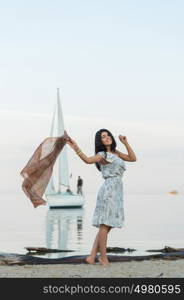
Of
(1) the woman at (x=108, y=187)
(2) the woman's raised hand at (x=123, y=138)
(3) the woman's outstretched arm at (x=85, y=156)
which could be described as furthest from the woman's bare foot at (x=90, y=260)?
(2) the woman's raised hand at (x=123, y=138)

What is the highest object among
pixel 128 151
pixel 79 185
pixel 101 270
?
pixel 79 185

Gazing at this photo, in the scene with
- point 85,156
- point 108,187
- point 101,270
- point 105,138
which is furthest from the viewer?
Result: point 105,138

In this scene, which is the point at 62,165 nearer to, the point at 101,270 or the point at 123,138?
the point at 123,138

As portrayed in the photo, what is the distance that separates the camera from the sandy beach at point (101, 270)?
10.8m

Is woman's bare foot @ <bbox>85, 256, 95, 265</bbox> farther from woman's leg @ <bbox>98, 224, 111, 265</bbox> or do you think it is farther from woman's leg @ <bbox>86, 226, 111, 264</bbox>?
woman's leg @ <bbox>98, 224, 111, 265</bbox>

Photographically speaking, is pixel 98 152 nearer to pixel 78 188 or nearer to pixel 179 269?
pixel 179 269

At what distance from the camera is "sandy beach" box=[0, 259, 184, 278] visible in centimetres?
1079

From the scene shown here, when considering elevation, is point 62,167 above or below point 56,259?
above

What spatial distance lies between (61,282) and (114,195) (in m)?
2.34

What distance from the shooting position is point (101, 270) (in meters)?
11.3

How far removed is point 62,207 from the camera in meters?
57.6

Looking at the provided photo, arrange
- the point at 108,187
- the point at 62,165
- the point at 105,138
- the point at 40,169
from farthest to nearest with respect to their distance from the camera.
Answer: the point at 62,165, the point at 40,169, the point at 105,138, the point at 108,187

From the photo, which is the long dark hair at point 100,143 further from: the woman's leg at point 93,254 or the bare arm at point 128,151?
the woman's leg at point 93,254

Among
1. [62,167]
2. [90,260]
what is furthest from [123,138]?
[62,167]
